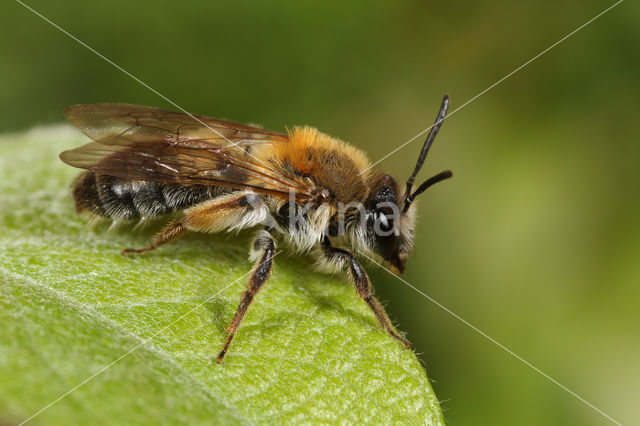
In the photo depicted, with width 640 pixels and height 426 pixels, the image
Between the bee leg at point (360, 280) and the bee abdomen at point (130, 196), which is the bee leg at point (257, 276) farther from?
the bee abdomen at point (130, 196)

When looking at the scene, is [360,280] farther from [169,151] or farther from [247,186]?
[169,151]

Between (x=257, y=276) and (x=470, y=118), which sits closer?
(x=257, y=276)

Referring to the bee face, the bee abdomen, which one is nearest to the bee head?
the bee face

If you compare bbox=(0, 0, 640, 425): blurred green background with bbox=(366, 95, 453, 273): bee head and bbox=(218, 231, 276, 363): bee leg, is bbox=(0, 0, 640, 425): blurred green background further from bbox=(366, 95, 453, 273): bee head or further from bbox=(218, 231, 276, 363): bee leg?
bbox=(218, 231, 276, 363): bee leg

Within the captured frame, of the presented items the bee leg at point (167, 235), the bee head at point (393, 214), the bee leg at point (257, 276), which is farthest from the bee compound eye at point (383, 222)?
→ the bee leg at point (167, 235)

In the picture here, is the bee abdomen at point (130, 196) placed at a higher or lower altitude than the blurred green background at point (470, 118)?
lower

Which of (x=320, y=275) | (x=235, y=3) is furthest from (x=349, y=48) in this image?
(x=320, y=275)

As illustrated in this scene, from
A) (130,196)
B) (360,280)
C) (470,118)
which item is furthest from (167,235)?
(470,118)
